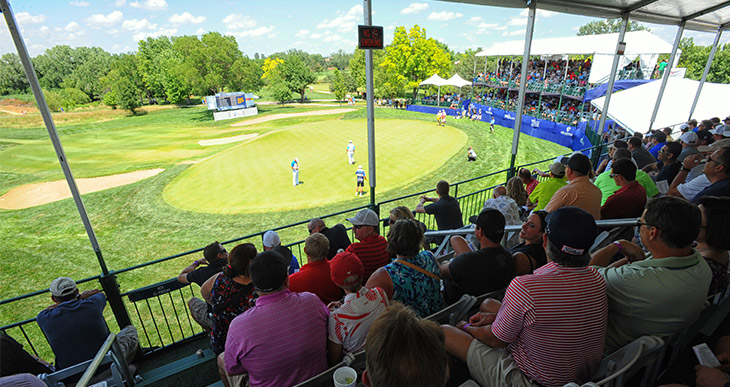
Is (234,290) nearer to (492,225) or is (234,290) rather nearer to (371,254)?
(371,254)

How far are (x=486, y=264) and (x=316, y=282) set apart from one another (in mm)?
1449

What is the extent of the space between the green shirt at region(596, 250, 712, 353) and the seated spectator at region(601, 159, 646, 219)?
7.53ft

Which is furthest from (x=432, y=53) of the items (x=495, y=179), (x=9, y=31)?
(x=9, y=31)

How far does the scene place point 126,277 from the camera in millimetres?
9336

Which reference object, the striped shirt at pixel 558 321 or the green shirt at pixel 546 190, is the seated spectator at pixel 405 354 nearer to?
the striped shirt at pixel 558 321

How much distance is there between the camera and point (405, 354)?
1.20 meters

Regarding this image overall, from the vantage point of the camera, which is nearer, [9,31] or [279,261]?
[279,261]

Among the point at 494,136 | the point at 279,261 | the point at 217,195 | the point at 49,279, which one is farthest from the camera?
the point at 494,136

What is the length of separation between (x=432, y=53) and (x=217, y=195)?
39.7 meters

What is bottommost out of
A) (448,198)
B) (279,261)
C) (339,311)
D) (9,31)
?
(448,198)

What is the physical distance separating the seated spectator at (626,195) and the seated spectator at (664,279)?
228 centimetres

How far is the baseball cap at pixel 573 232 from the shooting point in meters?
1.75

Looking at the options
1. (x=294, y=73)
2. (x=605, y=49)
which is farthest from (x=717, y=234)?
(x=294, y=73)

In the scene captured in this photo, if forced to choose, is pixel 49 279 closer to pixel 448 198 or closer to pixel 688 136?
pixel 448 198
